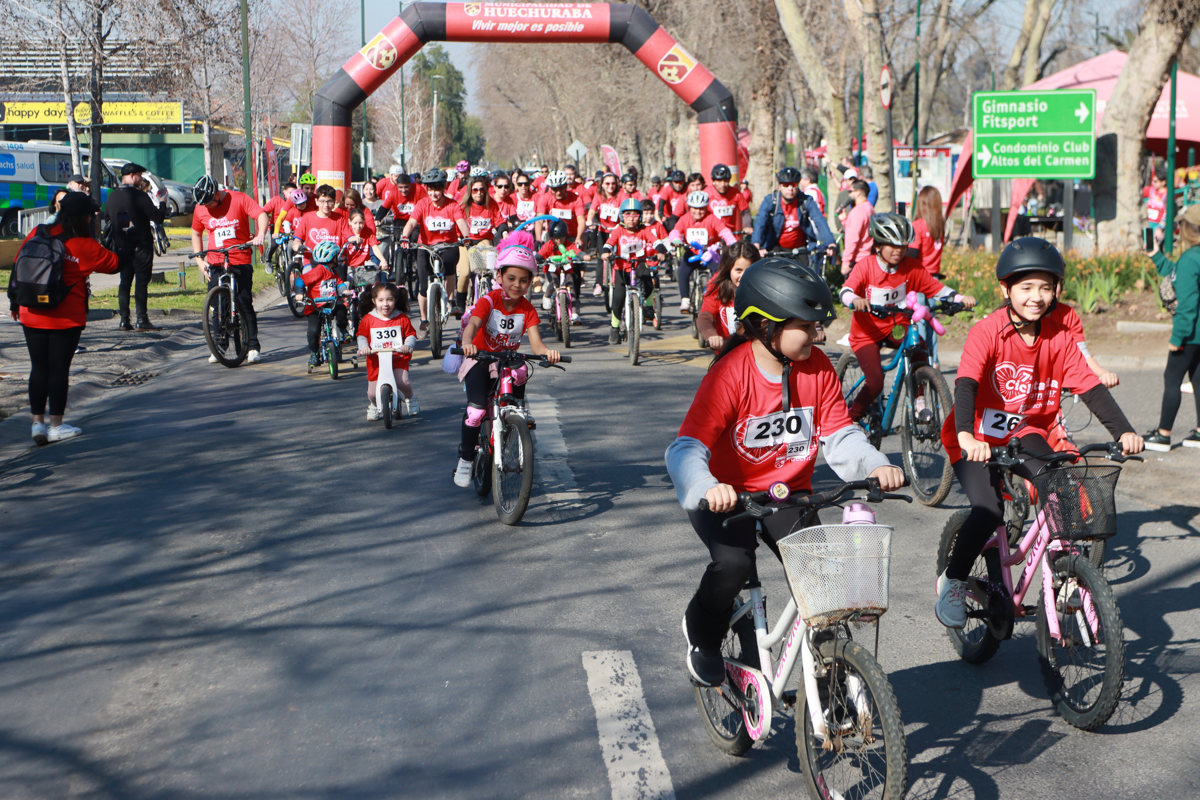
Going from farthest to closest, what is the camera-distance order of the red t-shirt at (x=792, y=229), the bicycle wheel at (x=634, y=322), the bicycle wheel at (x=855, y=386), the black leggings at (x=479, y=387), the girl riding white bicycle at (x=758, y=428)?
the red t-shirt at (x=792, y=229)
the bicycle wheel at (x=634, y=322)
the bicycle wheel at (x=855, y=386)
the black leggings at (x=479, y=387)
the girl riding white bicycle at (x=758, y=428)

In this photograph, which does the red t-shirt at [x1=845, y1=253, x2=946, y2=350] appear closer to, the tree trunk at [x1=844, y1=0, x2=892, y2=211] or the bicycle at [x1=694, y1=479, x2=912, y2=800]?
the bicycle at [x1=694, y1=479, x2=912, y2=800]

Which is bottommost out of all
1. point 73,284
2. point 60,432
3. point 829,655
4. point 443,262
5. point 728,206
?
point 60,432

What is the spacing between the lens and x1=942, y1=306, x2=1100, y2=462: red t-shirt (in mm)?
4961

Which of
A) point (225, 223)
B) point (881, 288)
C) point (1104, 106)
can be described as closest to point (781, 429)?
point (881, 288)

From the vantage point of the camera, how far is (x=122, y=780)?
414cm

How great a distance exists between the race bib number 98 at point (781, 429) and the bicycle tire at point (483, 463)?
3841 mm

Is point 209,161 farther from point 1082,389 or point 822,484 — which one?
point 1082,389

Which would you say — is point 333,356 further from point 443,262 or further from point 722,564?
point 722,564

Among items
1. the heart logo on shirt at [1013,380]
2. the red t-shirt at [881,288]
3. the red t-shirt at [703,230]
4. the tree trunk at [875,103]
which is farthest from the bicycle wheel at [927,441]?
the tree trunk at [875,103]

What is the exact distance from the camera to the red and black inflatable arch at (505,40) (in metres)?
25.2

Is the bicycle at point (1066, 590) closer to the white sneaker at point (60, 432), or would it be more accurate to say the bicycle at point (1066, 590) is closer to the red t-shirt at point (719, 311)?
the red t-shirt at point (719, 311)

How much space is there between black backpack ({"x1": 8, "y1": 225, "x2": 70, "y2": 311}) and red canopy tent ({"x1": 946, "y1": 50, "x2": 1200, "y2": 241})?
2029cm

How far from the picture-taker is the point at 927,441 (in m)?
8.03

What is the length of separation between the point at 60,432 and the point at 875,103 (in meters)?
14.0
